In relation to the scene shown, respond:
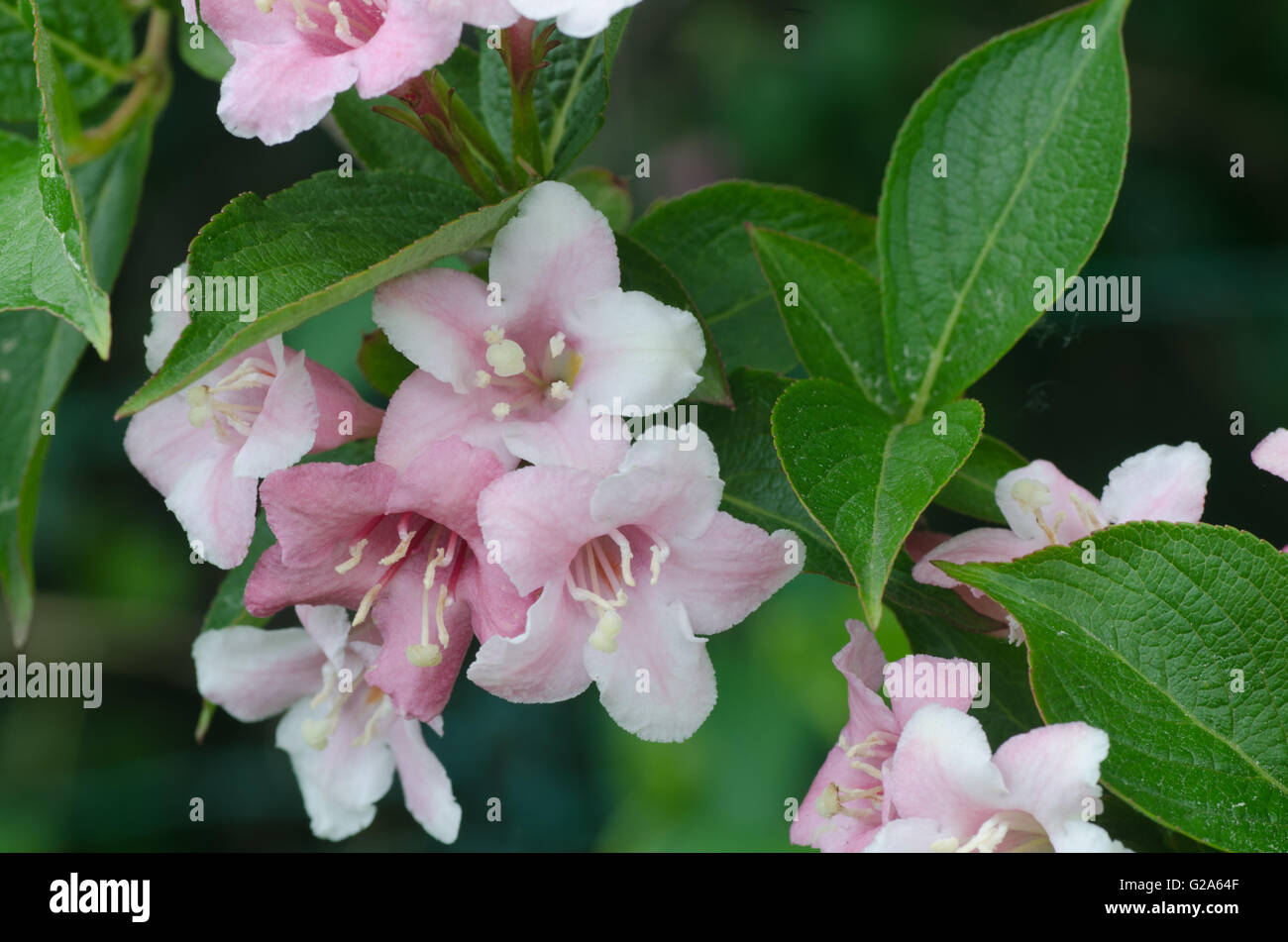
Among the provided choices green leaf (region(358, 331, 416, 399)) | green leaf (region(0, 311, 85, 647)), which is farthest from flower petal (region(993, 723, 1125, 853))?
green leaf (region(0, 311, 85, 647))

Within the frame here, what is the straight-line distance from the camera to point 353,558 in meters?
1.04

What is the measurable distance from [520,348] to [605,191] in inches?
17.3

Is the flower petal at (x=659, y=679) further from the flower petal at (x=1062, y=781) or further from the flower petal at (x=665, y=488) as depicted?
the flower petal at (x=1062, y=781)

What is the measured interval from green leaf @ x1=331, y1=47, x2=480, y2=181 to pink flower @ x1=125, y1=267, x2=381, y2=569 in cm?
A: 33

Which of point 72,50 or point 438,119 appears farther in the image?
point 72,50

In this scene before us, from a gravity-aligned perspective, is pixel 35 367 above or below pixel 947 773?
above

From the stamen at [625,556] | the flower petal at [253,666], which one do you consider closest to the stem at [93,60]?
the flower petal at [253,666]

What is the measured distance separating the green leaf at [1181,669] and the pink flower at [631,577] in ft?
0.64

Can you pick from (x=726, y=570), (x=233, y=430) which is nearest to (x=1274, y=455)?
(x=726, y=570)

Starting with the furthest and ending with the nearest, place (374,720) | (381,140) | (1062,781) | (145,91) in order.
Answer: (145,91)
(381,140)
(374,720)
(1062,781)

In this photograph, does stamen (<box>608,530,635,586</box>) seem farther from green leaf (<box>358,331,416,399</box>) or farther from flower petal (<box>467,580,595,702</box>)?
green leaf (<box>358,331,416,399</box>)

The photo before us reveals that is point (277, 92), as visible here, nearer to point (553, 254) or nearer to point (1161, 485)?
point (553, 254)

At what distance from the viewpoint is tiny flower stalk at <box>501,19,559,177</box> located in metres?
1.10

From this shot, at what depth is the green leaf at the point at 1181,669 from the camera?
0.96m
